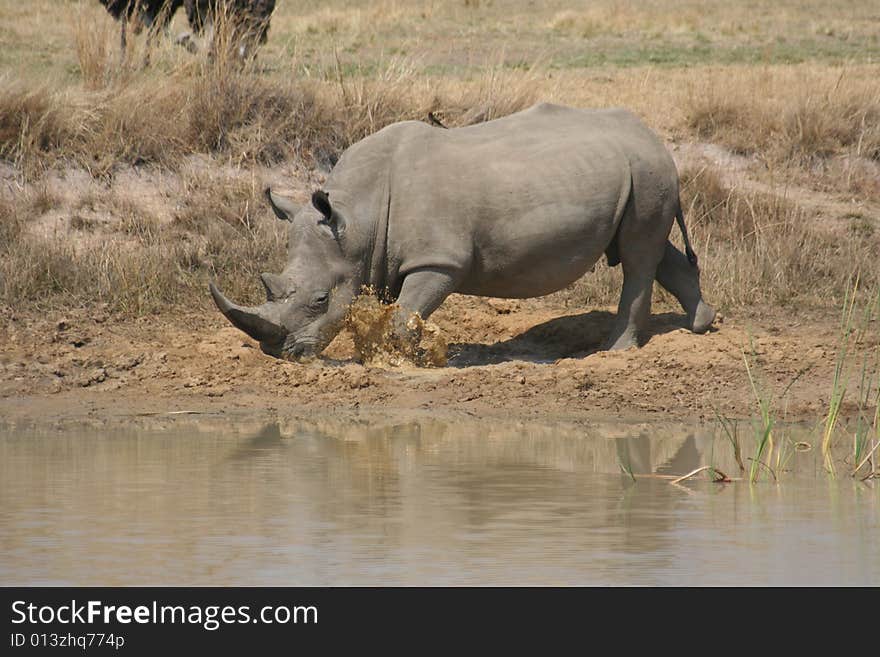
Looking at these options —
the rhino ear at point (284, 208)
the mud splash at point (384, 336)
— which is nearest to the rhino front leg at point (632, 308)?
the mud splash at point (384, 336)

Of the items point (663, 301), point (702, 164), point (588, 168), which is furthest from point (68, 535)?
point (702, 164)

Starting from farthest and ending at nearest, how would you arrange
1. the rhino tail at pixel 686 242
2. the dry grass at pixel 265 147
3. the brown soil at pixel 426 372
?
the dry grass at pixel 265 147 → the rhino tail at pixel 686 242 → the brown soil at pixel 426 372

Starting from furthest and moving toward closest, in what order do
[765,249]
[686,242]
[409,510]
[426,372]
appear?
[765,249] → [686,242] → [426,372] → [409,510]

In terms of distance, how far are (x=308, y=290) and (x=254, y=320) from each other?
0.34 metres

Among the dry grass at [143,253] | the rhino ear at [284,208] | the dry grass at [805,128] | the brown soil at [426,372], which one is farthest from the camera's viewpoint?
the dry grass at [805,128]

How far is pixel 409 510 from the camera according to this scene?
580 cm

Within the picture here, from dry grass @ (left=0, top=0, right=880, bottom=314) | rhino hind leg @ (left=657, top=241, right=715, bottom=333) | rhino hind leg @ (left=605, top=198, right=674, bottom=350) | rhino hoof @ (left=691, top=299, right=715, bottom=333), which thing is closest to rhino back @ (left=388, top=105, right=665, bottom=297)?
rhino hind leg @ (left=605, top=198, right=674, bottom=350)

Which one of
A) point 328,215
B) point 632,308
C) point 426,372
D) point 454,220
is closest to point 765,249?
point 632,308

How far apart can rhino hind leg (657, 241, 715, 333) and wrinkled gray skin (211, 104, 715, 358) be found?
544 mm

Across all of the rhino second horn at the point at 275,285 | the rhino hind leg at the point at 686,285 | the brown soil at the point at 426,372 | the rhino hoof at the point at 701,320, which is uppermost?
the rhino second horn at the point at 275,285

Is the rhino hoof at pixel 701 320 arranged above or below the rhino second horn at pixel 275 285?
below

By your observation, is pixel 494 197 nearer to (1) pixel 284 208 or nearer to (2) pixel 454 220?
(2) pixel 454 220

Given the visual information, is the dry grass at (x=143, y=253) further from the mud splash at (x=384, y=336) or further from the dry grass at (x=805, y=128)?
the dry grass at (x=805, y=128)

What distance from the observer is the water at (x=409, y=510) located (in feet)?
16.1
